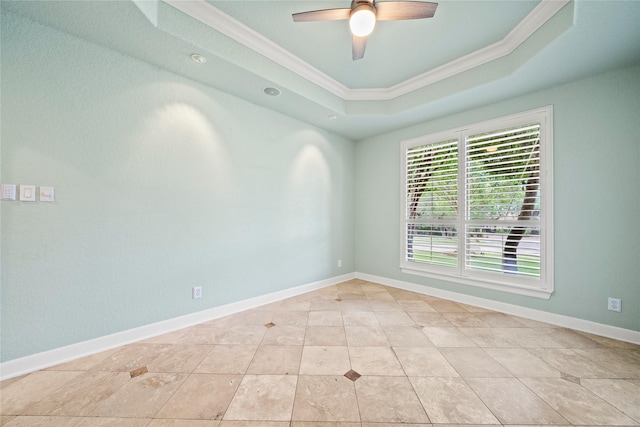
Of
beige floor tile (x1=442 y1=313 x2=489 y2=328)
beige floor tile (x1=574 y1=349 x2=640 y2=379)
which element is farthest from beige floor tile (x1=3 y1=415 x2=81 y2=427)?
beige floor tile (x1=574 y1=349 x2=640 y2=379)

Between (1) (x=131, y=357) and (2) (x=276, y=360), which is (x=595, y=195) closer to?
(2) (x=276, y=360)

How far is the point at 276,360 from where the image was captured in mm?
1932

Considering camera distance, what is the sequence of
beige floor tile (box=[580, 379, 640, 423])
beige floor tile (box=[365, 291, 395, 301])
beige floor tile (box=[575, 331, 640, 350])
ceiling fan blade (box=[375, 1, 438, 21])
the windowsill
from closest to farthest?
1. beige floor tile (box=[580, 379, 640, 423])
2. ceiling fan blade (box=[375, 1, 438, 21])
3. beige floor tile (box=[575, 331, 640, 350])
4. the windowsill
5. beige floor tile (box=[365, 291, 395, 301])

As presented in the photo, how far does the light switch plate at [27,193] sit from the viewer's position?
1.77 meters

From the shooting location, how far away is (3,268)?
5.60ft

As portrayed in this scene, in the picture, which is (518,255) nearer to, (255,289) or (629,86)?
(629,86)

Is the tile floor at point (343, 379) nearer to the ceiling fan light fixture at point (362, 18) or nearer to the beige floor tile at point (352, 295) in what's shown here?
the beige floor tile at point (352, 295)

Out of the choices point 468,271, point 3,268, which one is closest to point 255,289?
point 3,268

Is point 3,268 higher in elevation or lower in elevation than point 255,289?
higher

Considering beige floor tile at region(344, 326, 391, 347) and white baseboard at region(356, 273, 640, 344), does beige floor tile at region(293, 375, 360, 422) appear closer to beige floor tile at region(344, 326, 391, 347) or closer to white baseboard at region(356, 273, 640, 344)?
beige floor tile at region(344, 326, 391, 347)

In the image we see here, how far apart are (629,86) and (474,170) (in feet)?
4.69

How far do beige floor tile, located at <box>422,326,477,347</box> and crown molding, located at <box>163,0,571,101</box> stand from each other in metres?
2.93

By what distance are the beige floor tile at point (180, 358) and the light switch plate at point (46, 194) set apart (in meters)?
1.54

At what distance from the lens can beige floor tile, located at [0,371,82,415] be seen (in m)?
1.45
